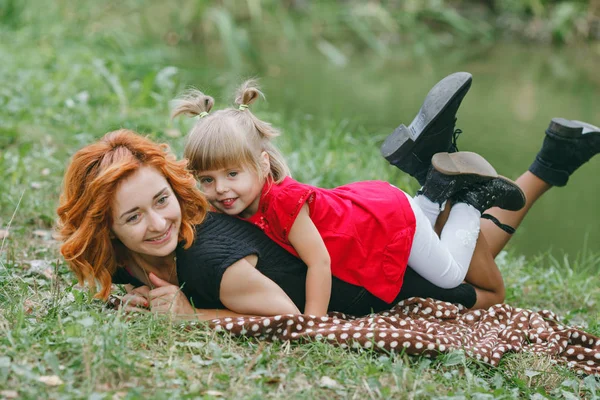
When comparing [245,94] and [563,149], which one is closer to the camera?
[245,94]

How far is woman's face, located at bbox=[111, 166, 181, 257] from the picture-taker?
8.38ft

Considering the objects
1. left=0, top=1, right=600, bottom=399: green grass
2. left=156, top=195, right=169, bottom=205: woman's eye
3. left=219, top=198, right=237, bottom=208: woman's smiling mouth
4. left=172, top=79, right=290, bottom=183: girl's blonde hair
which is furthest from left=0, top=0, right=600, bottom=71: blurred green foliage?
left=156, top=195, right=169, bottom=205: woman's eye

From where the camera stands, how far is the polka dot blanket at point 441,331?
2572 mm

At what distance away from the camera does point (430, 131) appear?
3.16m

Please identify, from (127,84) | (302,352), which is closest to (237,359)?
(302,352)

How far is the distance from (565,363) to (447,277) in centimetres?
56

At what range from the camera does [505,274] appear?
3.94 meters

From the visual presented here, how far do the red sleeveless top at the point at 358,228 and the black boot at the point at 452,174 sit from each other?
17 cm

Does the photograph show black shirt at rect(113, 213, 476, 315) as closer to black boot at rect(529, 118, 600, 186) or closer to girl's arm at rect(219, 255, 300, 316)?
girl's arm at rect(219, 255, 300, 316)

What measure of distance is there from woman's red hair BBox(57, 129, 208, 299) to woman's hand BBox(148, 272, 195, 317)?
159mm

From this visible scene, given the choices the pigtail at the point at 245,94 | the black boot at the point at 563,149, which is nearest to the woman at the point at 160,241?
the pigtail at the point at 245,94

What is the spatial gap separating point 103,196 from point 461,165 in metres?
1.44

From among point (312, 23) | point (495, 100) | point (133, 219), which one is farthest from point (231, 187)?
point (312, 23)

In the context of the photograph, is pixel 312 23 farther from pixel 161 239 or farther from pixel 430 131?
pixel 161 239
